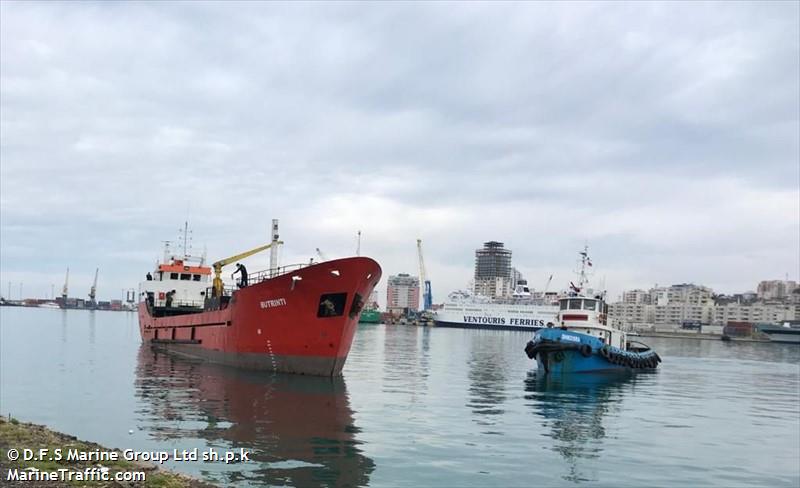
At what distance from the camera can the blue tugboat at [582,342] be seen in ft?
132

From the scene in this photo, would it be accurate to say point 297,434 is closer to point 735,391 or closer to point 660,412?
point 660,412

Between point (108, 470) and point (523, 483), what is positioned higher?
point (108, 470)

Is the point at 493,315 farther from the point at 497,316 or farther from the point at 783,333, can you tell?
the point at 783,333

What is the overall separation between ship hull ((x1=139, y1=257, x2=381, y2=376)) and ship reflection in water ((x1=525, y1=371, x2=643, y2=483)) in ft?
27.8

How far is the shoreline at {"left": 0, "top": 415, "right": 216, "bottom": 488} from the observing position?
964 centimetres

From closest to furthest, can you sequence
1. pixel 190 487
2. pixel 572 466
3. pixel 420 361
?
pixel 190 487
pixel 572 466
pixel 420 361

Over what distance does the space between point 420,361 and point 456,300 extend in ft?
445

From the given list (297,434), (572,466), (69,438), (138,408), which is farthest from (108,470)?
(138,408)

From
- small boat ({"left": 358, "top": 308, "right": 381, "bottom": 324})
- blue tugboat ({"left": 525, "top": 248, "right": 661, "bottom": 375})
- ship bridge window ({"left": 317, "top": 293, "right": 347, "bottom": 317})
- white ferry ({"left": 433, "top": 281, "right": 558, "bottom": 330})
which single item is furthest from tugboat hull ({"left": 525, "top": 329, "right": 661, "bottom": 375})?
small boat ({"left": 358, "top": 308, "right": 381, "bottom": 324})

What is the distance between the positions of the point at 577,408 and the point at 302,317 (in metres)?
12.0

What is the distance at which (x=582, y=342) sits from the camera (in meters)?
40.6

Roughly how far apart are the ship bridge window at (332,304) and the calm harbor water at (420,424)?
9.79 ft

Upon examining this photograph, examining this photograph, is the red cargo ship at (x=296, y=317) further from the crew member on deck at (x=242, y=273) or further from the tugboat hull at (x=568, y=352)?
the tugboat hull at (x=568, y=352)

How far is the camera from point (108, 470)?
1056 cm
